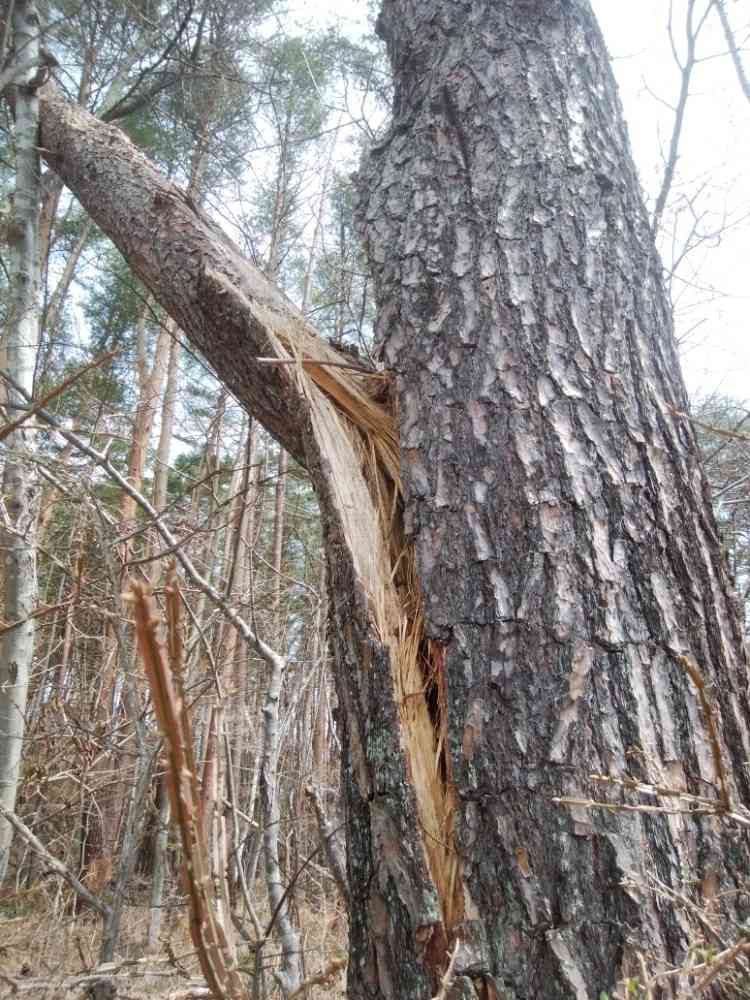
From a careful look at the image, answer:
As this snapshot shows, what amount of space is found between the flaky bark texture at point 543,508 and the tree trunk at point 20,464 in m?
1.85

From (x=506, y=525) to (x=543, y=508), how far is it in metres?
0.06

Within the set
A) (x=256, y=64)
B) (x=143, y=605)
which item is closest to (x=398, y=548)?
(x=143, y=605)

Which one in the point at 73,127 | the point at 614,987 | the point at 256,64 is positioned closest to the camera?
the point at 614,987

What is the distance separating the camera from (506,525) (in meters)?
1.01

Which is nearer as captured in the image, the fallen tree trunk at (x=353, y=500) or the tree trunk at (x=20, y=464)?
the fallen tree trunk at (x=353, y=500)

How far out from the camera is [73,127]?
2182mm

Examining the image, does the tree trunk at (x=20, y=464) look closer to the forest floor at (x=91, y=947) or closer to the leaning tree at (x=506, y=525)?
the forest floor at (x=91, y=947)

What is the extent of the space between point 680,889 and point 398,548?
0.64m

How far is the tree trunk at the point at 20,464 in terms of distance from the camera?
2.66 metres

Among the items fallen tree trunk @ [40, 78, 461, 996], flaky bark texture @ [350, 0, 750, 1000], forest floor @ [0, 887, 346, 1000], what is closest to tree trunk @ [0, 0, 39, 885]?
forest floor @ [0, 887, 346, 1000]

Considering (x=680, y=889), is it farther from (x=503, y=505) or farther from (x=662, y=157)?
(x=662, y=157)

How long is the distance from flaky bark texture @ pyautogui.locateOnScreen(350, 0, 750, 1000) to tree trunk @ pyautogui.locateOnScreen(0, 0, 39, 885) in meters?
1.85

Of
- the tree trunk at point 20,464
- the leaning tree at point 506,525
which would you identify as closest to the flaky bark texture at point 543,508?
the leaning tree at point 506,525

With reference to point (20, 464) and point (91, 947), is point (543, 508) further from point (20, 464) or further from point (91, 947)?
point (91, 947)
